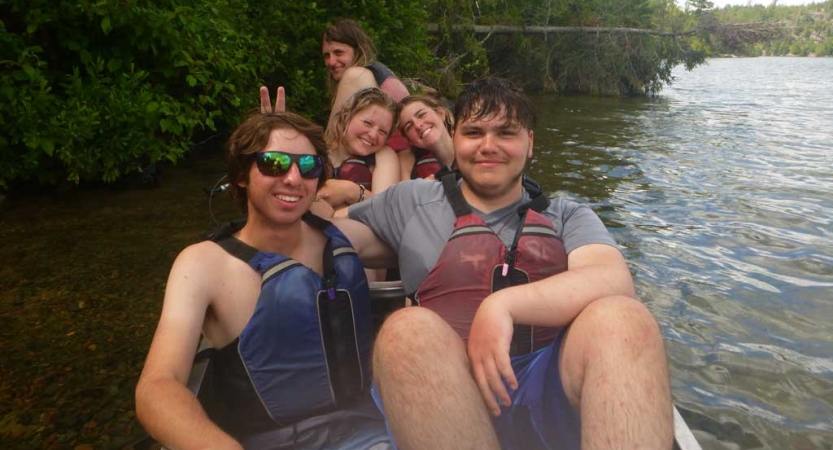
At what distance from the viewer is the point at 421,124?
13.0 ft

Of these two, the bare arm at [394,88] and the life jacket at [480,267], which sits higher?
the bare arm at [394,88]

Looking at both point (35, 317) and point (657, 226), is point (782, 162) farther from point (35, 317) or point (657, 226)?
point (35, 317)

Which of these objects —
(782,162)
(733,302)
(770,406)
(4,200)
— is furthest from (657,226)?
(4,200)

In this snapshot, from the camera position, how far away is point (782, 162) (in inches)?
403

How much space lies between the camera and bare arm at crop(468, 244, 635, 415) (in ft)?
6.16

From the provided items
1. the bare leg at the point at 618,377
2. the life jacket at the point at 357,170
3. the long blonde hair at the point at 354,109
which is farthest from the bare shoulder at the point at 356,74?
the bare leg at the point at 618,377

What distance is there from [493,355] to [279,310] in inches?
30.4

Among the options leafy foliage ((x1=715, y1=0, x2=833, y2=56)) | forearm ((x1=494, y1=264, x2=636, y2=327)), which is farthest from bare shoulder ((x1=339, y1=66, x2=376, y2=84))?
leafy foliage ((x1=715, y1=0, x2=833, y2=56))

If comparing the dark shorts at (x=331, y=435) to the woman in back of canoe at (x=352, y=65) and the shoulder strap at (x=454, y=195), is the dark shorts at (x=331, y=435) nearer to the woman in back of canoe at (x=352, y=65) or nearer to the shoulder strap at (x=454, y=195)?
the shoulder strap at (x=454, y=195)

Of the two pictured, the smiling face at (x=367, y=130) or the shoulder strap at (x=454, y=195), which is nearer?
the shoulder strap at (x=454, y=195)

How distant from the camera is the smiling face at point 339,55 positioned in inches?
194

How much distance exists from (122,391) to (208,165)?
5.94 metres

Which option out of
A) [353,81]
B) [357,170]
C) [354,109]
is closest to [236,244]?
[357,170]

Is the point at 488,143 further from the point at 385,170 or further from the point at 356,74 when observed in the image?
the point at 356,74
